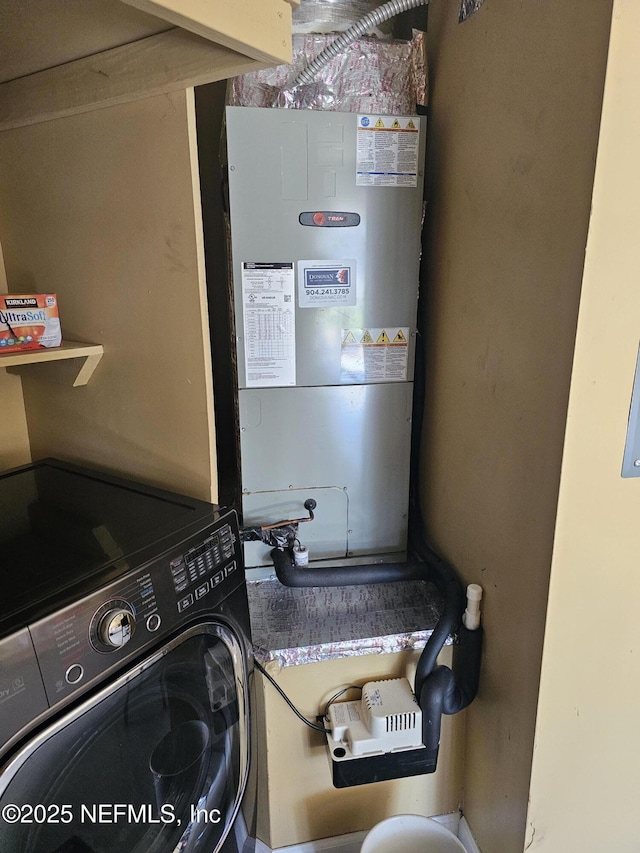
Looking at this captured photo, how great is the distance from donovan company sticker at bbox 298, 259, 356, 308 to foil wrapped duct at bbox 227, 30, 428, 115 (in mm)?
332

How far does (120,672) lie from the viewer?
77 centimetres

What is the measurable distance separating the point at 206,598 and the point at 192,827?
42cm

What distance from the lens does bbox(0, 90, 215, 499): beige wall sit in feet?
3.16

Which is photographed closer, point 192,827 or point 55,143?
point 192,827

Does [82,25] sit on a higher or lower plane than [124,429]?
higher

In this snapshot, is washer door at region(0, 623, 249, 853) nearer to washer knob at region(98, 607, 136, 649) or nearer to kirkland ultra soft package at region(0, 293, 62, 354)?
washer knob at region(98, 607, 136, 649)

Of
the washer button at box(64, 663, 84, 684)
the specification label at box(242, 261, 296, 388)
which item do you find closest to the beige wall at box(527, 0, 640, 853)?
the specification label at box(242, 261, 296, 388)

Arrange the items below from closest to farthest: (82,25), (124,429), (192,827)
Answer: (82,25) → (192,827) → (124,429)

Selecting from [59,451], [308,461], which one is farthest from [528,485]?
[59,451]

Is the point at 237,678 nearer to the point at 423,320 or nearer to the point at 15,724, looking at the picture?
the point at 15,724

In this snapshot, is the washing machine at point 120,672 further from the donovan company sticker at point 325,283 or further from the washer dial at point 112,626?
the donovan company sticker at point 325,283

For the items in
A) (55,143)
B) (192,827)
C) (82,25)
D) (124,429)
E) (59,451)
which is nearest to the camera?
(82,25)

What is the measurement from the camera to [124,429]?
3.85 feet

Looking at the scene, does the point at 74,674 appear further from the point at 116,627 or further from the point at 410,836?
the point at 410,836
